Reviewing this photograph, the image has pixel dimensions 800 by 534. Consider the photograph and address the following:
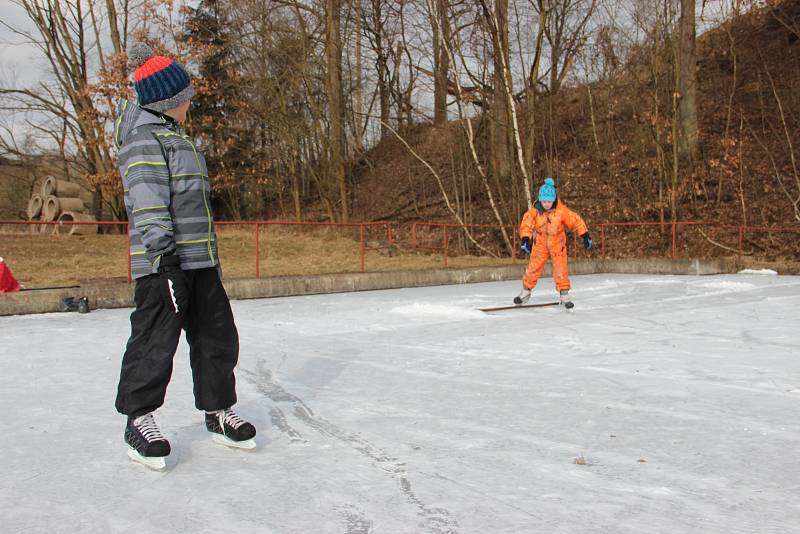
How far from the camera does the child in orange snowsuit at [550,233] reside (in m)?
9.00

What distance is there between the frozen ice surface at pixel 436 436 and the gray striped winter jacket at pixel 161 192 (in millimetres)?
925

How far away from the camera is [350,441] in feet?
11.4

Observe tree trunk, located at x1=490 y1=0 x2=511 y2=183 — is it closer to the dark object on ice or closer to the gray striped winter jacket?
the dark object on ice

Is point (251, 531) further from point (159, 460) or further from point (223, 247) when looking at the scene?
point (223, 247)

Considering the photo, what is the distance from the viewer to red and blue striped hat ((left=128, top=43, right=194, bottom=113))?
3.13 meters

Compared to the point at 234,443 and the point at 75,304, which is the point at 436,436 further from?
the point at 75,304

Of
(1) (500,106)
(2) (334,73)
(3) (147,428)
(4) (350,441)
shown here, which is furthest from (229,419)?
(2) (334,73)

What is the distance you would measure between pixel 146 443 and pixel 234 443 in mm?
418

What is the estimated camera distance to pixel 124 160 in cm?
305

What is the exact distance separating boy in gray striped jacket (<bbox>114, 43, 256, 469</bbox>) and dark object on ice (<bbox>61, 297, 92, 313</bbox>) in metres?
6.88

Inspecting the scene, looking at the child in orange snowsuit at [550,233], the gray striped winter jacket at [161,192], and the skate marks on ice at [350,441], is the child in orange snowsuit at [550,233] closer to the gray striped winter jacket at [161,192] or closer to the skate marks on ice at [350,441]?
the skate marks on ice at [350,441]

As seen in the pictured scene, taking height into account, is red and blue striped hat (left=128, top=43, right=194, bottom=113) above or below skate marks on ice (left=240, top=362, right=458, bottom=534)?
above

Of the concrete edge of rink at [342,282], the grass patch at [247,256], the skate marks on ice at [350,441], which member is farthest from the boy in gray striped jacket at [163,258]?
the grass patch at [247,256]

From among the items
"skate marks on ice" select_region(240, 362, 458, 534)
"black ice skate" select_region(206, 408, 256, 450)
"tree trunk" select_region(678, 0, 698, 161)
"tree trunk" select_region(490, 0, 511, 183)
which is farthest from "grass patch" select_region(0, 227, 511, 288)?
"black ice skate" select_region(206, 408, 256, 450)
